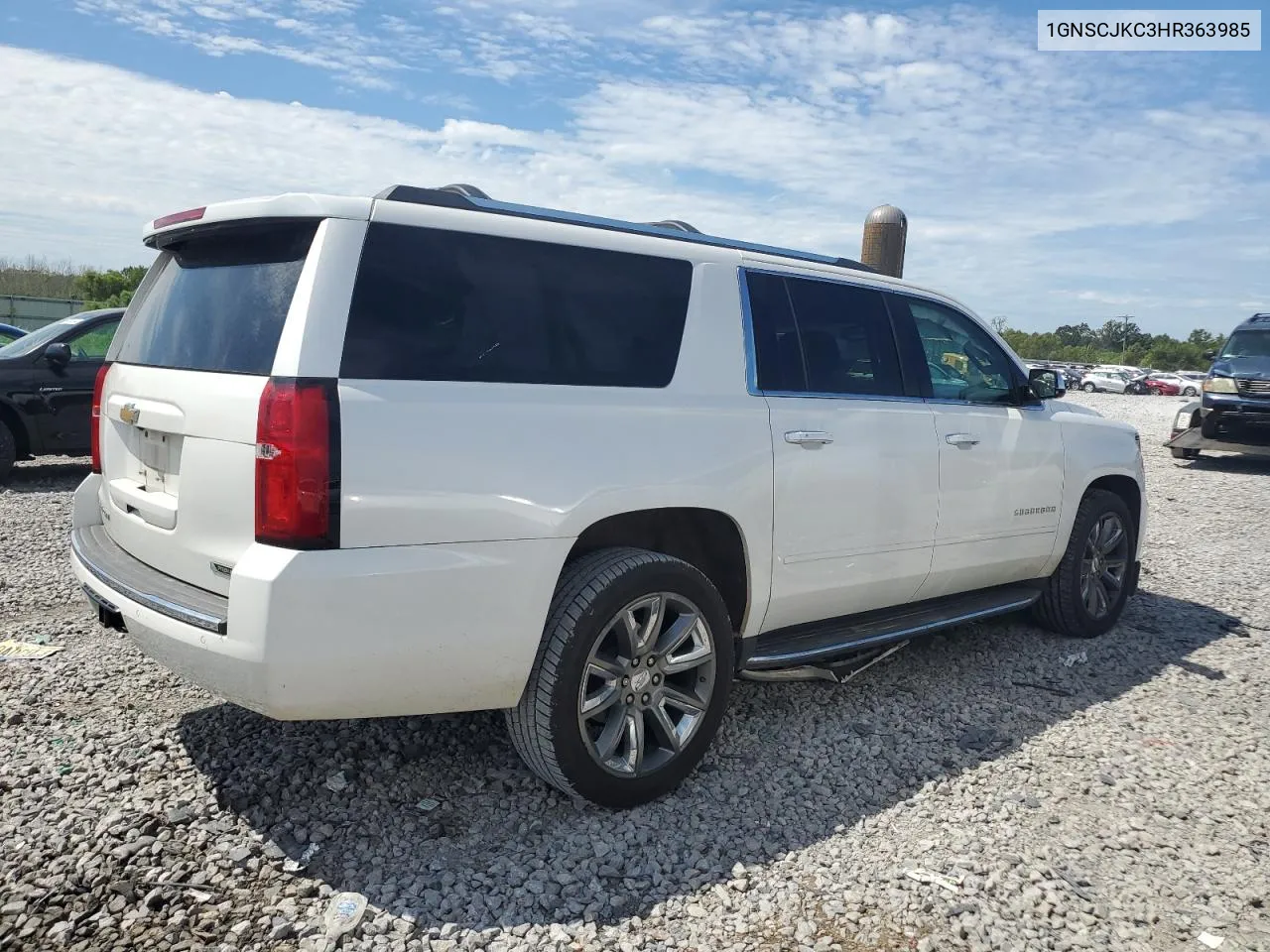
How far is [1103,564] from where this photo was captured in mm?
5582

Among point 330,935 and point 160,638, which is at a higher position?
point 160,638

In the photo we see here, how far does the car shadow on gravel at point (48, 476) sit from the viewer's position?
352 inches

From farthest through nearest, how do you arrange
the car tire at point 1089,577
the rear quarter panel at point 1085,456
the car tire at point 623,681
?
the car tire at point 1089,577 → the rear quarter panel at point 1085,456 → the car tire at point 623,681

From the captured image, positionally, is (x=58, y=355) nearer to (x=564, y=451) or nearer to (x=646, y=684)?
(x=564, y=451)

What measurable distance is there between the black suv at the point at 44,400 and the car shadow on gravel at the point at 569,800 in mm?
6360

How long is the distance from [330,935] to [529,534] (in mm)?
1222

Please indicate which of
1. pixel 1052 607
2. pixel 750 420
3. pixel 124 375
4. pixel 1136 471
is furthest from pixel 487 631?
pixel 1136 471

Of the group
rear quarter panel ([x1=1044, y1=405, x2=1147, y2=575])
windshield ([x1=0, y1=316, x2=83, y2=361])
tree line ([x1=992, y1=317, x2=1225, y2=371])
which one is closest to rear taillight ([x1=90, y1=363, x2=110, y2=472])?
rear quarter panel ([x1=1044, y1=405, x2=1147, y2=575])

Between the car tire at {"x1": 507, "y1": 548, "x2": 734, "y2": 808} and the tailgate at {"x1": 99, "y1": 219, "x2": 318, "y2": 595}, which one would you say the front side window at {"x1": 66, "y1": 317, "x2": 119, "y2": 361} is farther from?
the car tire at {"x1": 507, "y1": 548, "x2": 734, "y2": 808}

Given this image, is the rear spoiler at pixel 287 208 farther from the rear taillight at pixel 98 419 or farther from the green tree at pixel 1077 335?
the green tree at pixel 1077 335

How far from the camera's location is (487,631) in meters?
2.87

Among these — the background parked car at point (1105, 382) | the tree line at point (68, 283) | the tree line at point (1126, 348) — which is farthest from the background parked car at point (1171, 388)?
the tree line at point (68, 283)

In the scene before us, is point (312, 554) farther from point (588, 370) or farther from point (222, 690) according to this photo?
point (588, 370)

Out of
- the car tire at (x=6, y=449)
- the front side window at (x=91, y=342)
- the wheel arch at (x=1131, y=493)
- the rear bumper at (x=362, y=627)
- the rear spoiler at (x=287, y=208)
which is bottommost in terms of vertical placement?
the car tire at (x=6, y=449)
